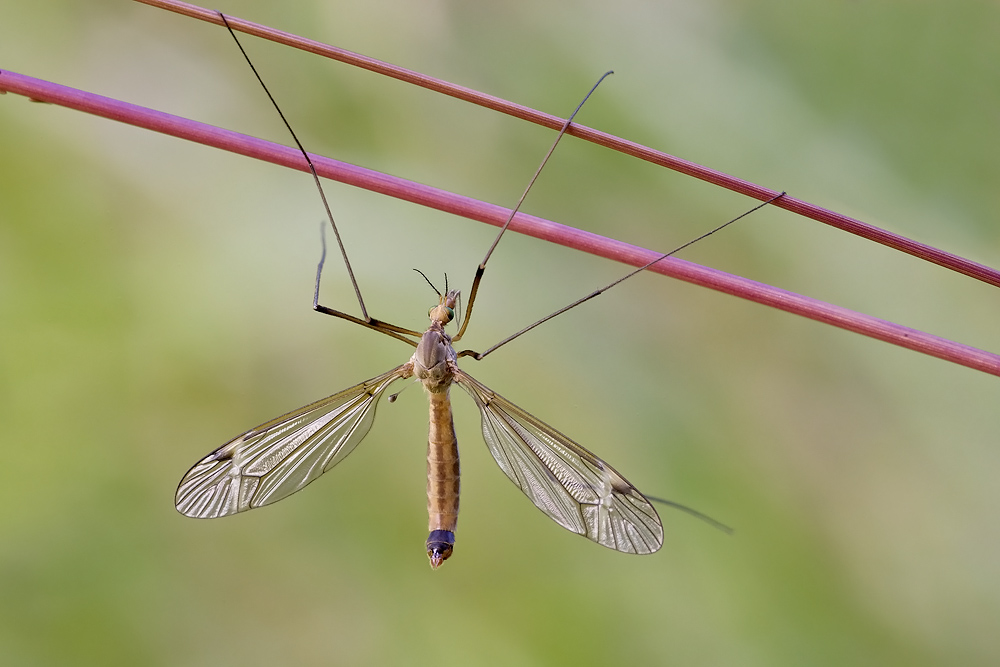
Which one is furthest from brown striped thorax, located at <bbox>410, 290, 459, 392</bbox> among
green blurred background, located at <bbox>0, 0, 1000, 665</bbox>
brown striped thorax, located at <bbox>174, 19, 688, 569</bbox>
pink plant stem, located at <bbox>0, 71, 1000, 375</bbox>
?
pink plant stem, located at <bbox>0, 71, 1000, 375</bbox>

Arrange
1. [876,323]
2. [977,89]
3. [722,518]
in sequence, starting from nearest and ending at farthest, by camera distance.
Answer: [876,323] → [977,89] → [722,518]

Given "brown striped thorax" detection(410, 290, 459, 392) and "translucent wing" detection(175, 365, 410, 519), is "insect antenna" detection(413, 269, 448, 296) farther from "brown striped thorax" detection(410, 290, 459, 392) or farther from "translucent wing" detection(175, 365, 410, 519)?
"translucent wing" detection(175, 365, 410, 519)

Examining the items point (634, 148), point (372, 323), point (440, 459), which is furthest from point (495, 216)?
point (440, 459)

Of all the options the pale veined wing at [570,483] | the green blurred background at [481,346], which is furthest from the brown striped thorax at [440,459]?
the green blurred background at [481,346]

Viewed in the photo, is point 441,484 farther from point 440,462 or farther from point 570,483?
point 570,483

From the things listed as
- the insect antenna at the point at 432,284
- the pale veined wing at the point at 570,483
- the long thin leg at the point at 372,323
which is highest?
the insect antenna at the point at 432,284

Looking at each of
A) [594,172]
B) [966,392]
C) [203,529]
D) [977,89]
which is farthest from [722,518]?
[203,529]

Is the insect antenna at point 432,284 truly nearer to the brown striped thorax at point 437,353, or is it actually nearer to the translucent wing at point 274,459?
the brown striped thorax at point 437,353

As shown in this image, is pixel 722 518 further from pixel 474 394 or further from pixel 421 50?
pixel 421 50
